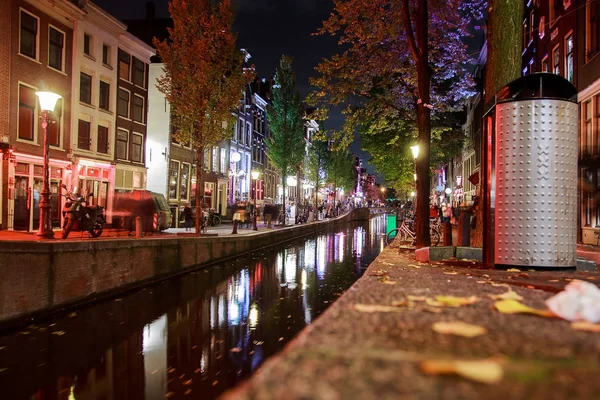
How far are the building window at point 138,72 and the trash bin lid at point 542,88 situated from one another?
29.5 meters

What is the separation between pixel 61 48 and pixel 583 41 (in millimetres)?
23774

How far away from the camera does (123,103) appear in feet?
103

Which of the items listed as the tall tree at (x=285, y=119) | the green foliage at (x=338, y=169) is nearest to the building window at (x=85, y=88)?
the tall tree at (x=285, y=119)

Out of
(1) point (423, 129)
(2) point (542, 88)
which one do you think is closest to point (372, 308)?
(2) point (542, 88)

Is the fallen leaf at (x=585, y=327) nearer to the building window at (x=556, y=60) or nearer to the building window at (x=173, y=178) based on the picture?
the building window at (x=556, y=60)

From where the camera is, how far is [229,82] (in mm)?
23156

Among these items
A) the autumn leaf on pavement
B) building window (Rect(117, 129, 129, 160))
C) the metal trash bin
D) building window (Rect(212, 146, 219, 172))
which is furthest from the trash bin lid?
building window (Rect(212, 146, 219, 172))

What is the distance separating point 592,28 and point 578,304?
20977 mm

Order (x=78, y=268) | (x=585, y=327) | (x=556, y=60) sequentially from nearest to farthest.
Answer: (x=585, y=327) < (x=78, y=268) < (x=556, y=60)

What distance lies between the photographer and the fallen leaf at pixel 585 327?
2.65 m

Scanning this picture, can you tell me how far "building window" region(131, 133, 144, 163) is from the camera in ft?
106

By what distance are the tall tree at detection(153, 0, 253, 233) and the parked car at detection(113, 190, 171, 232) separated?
2121 mm

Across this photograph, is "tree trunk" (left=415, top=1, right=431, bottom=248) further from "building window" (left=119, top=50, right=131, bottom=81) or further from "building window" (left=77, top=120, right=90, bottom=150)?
"building window" (left=119, top=50, right=131, bottom=81)

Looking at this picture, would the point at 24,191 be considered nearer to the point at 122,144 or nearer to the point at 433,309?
the point at 122,144
